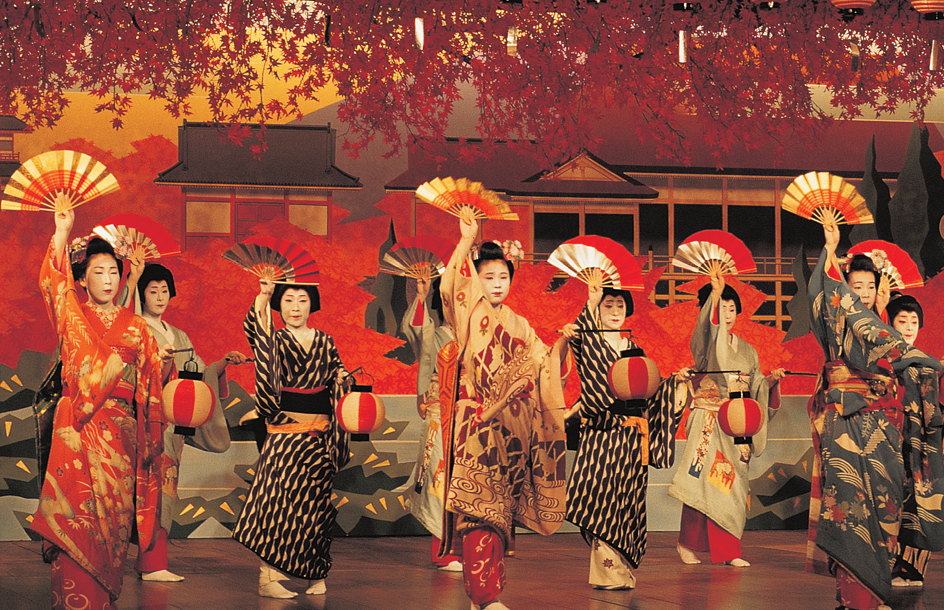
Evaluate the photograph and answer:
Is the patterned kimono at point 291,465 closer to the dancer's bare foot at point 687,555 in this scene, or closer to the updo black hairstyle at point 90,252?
the updo black hairstyle at point 90,252

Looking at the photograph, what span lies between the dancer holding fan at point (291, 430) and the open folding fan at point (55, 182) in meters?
0.94

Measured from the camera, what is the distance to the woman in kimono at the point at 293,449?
200 inches

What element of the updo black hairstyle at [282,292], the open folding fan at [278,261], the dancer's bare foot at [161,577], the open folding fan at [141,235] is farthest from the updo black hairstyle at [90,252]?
the dancer's bare foot at [161,577]

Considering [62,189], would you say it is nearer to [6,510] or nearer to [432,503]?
[432,503]

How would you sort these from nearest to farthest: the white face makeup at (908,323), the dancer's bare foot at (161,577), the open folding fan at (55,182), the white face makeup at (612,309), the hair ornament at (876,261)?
the open folding fan at (55,182), the hair ornament at (876,261), the dancer's bare foot at (161,577), the white face makeup at (612,309), the white face makeup at (908,323)

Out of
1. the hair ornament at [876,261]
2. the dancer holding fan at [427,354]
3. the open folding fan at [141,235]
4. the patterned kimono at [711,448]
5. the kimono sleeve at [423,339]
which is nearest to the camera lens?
the hair ornament at [876,261]

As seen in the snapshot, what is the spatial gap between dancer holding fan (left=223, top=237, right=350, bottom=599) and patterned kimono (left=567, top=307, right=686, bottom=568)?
1.15 metres

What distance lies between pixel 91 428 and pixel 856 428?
311 cm

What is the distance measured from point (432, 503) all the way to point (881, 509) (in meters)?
2.72

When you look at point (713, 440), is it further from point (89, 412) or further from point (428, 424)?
point (89, 412)

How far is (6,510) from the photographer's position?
7082mm

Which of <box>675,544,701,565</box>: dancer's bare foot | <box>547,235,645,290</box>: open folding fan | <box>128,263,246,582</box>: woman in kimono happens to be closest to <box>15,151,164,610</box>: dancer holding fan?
<box>128,263,246,582</box>: woman in kimono

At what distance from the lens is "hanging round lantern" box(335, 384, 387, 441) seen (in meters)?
5.09

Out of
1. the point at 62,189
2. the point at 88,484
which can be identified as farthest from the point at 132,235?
the point at 88,484
